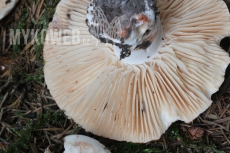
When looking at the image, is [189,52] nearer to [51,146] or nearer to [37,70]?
[51,146]

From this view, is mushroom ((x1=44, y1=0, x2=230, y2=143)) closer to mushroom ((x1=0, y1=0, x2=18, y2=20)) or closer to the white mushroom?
the white mushroom

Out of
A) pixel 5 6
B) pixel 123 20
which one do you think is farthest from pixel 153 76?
pixel 5 6

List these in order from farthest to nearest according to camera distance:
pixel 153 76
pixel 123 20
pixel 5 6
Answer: pixel 5 6, pixel 153 76, pixel 123 20

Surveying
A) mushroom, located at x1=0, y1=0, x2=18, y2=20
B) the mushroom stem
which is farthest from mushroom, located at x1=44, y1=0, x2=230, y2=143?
mushroom, located at x1=0, y1=0, x2=18, y2=20

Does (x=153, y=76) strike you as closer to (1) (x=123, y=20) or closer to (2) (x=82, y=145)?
(1) (x=123, y=20)

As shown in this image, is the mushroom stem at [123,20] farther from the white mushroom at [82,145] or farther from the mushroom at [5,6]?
the mushroom at [5,6]

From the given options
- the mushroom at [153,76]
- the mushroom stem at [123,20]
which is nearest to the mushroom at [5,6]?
the mushroom at [153,76]
